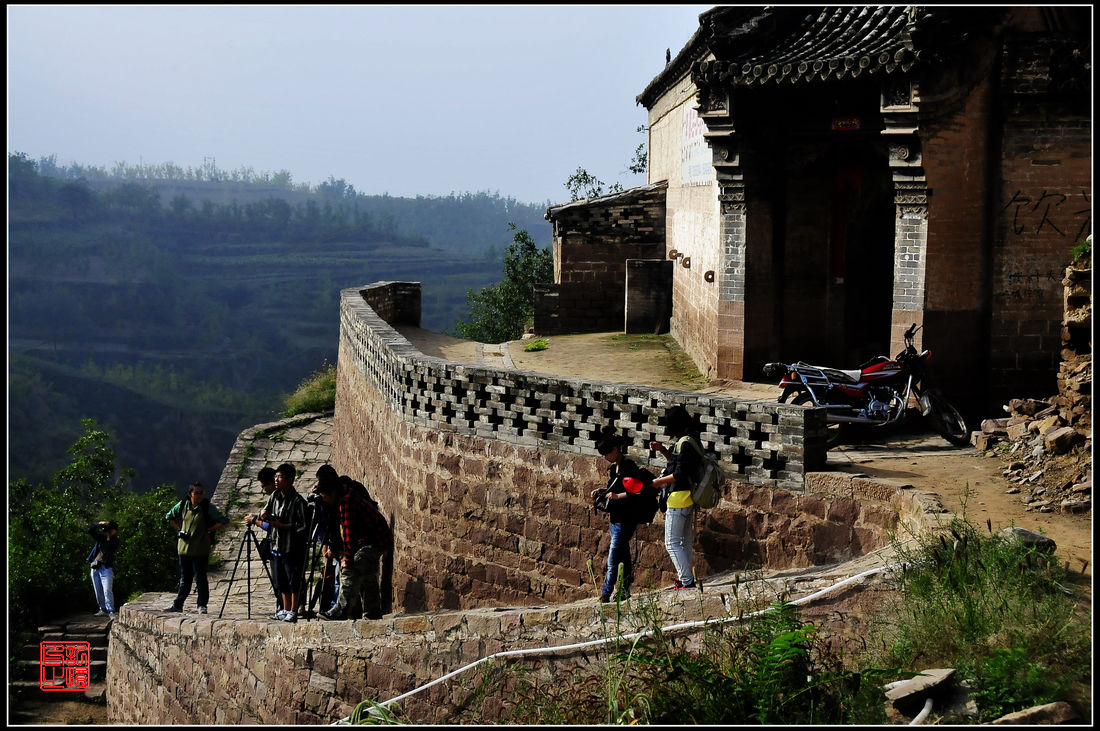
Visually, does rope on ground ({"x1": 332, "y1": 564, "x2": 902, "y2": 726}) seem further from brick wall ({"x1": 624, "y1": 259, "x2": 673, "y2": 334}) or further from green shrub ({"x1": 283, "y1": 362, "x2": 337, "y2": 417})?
green shrub ({"x1": 283, "y1": 362, "x2": 337, "y2": 417})

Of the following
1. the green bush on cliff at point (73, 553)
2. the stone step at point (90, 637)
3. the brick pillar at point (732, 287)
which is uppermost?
the brick pillar at point (732, 287)

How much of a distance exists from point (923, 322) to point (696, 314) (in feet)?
15.5

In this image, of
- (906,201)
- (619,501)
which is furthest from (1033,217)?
(619,501)

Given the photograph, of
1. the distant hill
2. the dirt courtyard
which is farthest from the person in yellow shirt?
the distant hill

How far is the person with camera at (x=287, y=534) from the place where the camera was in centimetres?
981

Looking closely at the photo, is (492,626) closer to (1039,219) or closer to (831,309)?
(1039,219)

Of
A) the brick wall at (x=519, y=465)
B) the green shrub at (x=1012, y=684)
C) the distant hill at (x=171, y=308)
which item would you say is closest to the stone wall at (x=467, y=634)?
the brick wall at (x=519, y=465)

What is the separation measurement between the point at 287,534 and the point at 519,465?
2.09 m

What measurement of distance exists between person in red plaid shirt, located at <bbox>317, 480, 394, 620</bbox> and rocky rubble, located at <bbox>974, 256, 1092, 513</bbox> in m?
5.30

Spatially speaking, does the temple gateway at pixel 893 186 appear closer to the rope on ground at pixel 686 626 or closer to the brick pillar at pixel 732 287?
the brick pillar at pixel 732 287

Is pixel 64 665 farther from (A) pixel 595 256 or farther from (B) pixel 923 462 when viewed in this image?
(A) pixel 595 256

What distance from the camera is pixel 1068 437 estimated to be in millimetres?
8500

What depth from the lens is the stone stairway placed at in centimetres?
1234

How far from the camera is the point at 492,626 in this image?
7.25m
